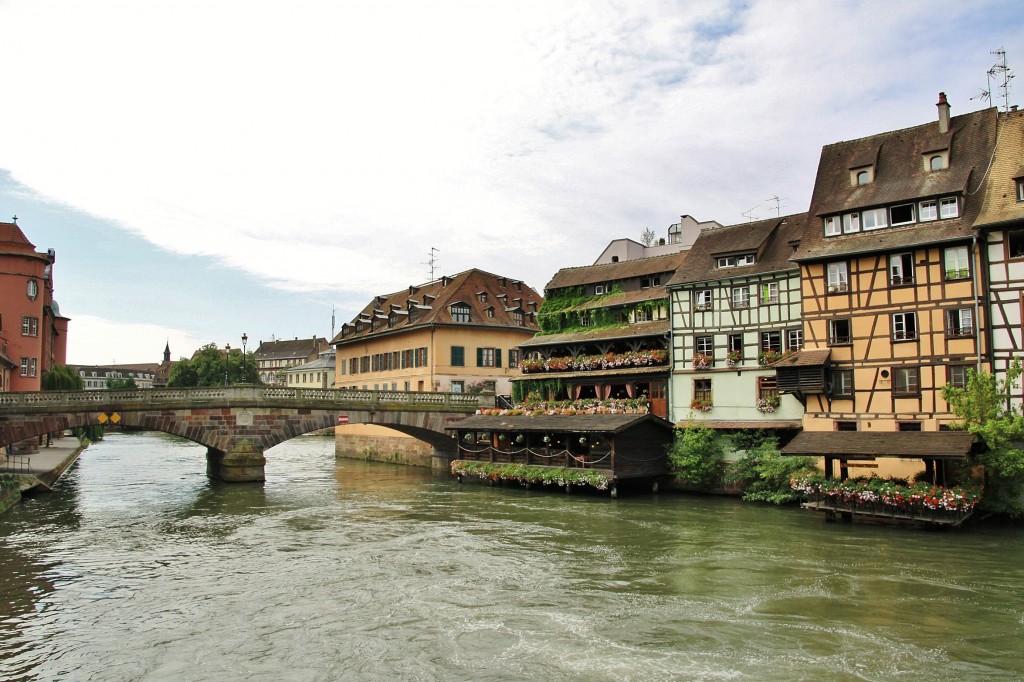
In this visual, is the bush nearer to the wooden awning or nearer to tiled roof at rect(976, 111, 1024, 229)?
the wooden awning

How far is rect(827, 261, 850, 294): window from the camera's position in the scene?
3106cm

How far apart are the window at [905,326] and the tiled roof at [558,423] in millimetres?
10443

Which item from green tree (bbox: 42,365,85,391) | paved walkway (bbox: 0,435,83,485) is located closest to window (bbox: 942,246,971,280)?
paved walkway (bbox: 0,435,83,485)

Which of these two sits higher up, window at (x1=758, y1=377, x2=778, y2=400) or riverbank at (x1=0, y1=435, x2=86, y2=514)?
window at (x1=758, y1=377, x2=778, y2=400)

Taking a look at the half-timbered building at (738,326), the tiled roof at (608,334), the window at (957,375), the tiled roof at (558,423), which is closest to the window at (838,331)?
the half-timbered building at (738,326)

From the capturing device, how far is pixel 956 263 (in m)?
28.3

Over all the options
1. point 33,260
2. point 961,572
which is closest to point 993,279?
point 961,572

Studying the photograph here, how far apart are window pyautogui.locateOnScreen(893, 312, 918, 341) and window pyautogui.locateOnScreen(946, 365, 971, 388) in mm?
1715

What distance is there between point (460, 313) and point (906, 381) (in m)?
31.8

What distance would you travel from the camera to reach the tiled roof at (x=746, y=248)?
1372 inches

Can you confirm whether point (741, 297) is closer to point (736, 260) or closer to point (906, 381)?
point (736, 260)

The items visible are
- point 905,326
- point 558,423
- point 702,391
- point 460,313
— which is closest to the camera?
point 905,326

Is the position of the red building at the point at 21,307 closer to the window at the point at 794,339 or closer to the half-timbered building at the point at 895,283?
the window at the point at 794,339

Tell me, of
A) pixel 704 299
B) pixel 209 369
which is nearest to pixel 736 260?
pixel 704 299
